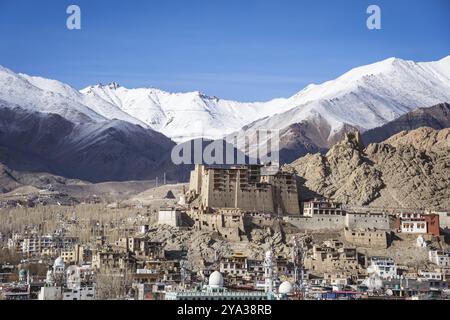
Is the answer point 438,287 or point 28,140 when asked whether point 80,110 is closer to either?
point 28,140

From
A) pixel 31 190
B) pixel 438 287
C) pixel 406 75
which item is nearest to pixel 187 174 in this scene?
pixel 31 190

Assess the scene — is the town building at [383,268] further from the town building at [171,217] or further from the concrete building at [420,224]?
the town building at [171,217]

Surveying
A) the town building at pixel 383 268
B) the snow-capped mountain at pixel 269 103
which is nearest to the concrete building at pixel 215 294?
the town building at pixel 383 268

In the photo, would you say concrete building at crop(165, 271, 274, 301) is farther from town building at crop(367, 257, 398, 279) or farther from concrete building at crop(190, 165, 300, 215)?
concrete building at crop(190, 165, 300, 215)

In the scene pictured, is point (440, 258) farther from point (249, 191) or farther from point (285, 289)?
point (285, 289)

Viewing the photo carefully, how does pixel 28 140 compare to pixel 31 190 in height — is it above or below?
above
